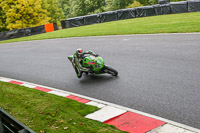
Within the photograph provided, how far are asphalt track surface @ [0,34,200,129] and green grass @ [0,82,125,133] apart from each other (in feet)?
3.64

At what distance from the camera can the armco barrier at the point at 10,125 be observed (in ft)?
11.6

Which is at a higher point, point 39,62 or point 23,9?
point 23,9

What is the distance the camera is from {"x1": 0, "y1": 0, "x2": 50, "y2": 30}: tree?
50594mm

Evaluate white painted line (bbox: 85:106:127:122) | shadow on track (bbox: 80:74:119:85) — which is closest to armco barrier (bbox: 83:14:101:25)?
shadow on track (bbox: 80:74:119:85)

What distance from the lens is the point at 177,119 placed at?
5.62 meters

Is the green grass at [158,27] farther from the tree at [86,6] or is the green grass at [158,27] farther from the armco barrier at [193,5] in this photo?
the tree at [86,6]

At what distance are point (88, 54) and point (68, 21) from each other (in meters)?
27.4

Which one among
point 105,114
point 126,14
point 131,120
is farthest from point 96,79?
point 126,14

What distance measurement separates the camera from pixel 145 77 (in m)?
8.80

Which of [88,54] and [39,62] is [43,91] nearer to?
[88,54]

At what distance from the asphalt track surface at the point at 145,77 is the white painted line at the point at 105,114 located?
53cm

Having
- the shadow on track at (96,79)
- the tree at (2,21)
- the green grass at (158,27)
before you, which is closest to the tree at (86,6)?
the tree at (2,21)

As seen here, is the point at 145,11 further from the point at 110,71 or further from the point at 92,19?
the point at 110,71

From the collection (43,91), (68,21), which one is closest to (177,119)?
(43,91)
